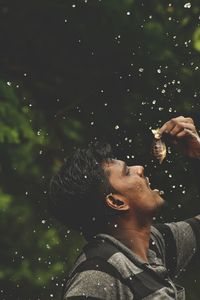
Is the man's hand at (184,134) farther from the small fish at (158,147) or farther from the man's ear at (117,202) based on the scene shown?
the man's ear at (117,202)

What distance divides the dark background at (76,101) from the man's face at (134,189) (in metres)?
2.11

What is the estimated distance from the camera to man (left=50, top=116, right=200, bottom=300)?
362 centimetres

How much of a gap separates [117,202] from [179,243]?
47 cm

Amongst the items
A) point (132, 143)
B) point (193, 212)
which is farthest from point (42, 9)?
point (193, 212)

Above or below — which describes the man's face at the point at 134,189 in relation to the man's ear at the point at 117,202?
above

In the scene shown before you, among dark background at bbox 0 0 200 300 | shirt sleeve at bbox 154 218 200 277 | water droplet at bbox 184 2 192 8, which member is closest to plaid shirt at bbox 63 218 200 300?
shirt sleeve at bbox 154 218 200 277

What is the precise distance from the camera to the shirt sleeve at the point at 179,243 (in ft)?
14.1

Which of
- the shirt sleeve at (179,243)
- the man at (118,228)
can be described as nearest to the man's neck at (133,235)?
the man at (118,228)

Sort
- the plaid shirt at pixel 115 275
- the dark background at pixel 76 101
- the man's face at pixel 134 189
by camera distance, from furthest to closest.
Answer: the dark background at pixel 76 101 < the man's face at pixel 134 189 < the plaid shirt at pixel 115 275

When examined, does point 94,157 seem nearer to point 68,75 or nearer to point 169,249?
point 169,249

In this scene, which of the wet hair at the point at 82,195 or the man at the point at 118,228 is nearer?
the man at the point at 118,228

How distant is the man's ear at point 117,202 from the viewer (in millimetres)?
4008

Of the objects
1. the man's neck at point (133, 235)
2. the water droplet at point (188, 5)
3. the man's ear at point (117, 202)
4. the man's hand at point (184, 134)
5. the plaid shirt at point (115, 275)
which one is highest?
the water droplet at point (188, 5)

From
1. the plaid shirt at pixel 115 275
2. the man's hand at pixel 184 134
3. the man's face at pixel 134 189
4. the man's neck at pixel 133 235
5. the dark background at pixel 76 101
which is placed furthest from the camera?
the dark background at pixel 76 101
